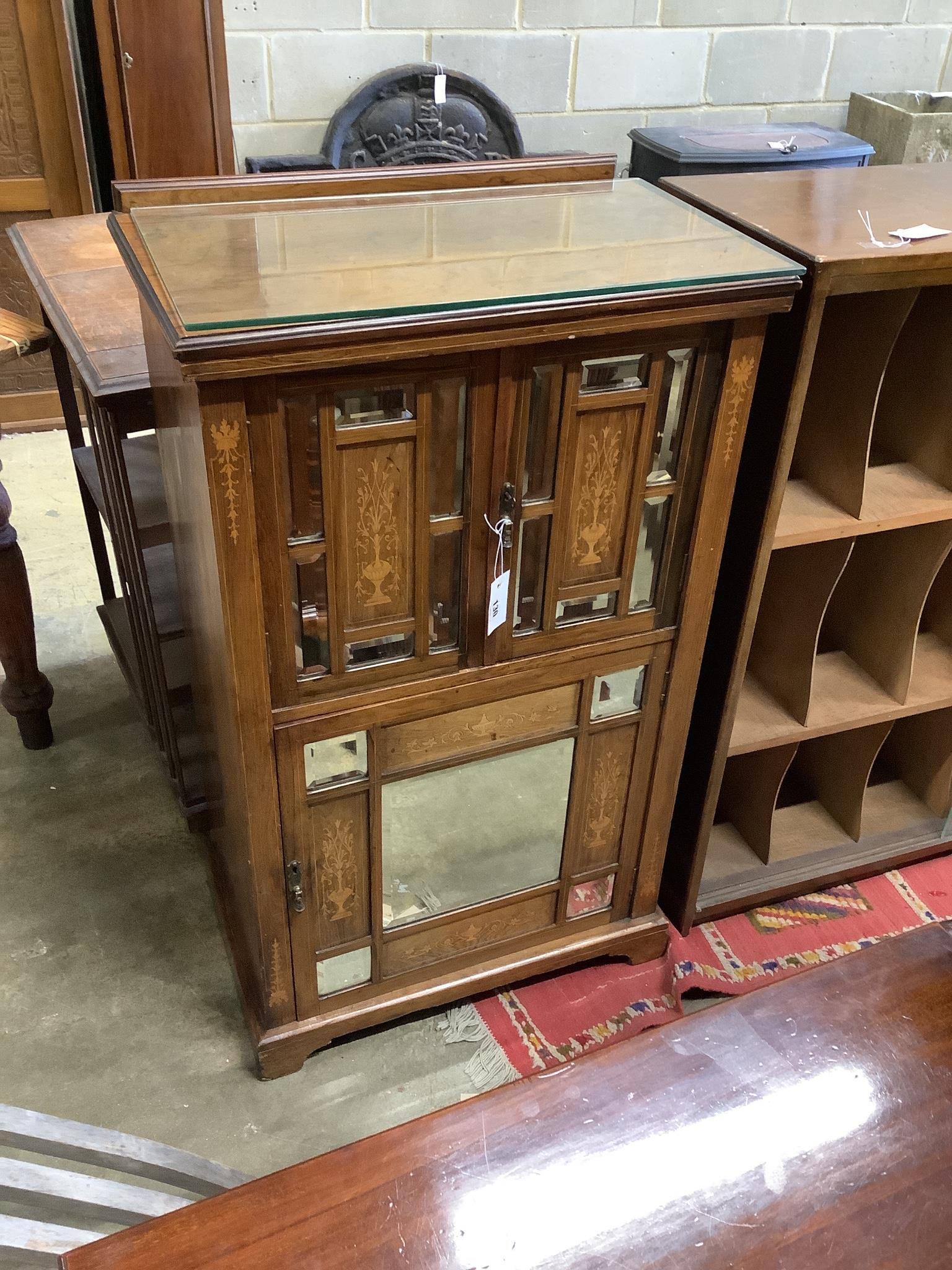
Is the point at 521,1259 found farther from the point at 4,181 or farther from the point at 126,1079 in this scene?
the point at 4,181

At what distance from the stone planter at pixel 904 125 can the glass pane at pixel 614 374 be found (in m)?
2.63

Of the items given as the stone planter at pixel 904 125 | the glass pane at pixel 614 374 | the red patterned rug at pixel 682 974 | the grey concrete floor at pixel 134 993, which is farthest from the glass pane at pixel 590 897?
the stone planter at pixel 904 125

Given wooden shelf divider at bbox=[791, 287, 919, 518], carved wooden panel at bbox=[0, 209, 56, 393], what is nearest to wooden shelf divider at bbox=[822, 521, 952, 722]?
wooden shelf divider at bbox=[791, 287, 919, 518]

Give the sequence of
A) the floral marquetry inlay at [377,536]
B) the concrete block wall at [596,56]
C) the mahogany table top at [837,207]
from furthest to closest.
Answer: the concrete block wall at [596,56] < the mahogany table top at [837,207] < the floral marquetry inlay at [377,536]

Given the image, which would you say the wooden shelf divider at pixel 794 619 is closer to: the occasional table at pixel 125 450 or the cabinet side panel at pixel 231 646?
the cabinet side panel at pixel 231 646

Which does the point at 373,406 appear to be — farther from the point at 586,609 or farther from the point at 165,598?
the point at 165,598

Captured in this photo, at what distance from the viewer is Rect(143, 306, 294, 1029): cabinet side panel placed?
103 centimetres

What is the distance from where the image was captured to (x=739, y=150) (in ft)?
9.74

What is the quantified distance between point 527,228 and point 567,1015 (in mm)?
1181

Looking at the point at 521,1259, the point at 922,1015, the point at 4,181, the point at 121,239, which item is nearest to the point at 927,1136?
the point at 922,1015

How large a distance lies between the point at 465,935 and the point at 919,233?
114 cm

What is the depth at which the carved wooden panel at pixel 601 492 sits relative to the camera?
3.88ft

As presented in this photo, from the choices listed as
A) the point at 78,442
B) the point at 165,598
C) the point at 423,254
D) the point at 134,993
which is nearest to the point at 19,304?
the point at 78,442

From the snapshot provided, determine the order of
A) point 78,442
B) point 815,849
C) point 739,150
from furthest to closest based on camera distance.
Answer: point 739,150
point 78,442
point 815,849
